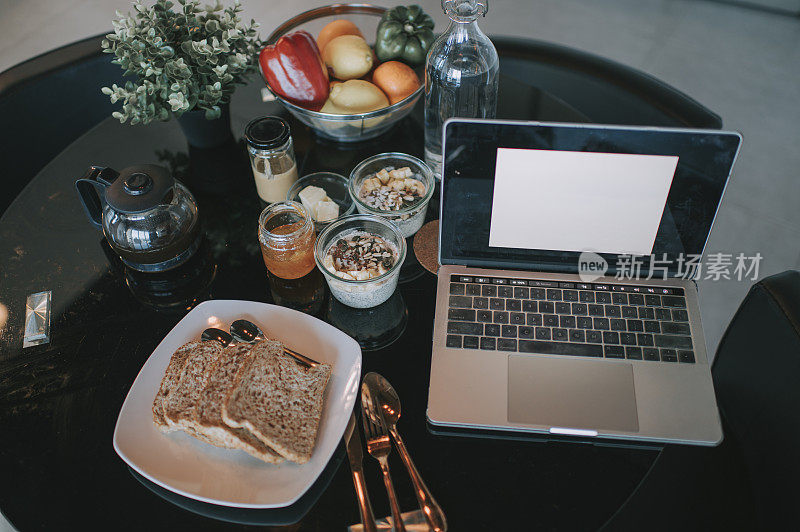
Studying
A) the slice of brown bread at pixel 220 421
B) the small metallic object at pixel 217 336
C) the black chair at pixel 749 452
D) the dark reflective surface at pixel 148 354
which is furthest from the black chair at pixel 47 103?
the black chair at pixel 749 452

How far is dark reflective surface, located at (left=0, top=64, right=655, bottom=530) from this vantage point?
2.84ft

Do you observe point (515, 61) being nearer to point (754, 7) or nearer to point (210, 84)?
point (210, 84)

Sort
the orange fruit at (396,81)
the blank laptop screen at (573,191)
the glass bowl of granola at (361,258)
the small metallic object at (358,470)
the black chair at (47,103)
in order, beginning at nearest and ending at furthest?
the small metallic object at (358,470)
the blank laptop screen at (573,191)
the glass bowl of granola at (361,258)
the orange fruit at (396,81)
the black chair at (47,103)

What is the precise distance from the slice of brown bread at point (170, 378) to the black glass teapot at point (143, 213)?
220 mm

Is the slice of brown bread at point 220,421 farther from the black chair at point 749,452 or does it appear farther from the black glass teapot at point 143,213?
the black chair at point 749,452

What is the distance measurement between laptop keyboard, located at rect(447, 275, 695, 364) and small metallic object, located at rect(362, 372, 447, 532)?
0.13m

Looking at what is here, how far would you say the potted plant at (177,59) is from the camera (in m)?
1.15

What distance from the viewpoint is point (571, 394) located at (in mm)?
953

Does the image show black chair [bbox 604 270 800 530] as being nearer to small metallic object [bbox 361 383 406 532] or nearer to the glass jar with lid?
small metallic object [bbox 361 383 406 532]

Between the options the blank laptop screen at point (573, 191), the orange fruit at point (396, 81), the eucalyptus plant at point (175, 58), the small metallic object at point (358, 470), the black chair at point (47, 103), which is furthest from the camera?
the black chair at point (47, 103)

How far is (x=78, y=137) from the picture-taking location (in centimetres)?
153

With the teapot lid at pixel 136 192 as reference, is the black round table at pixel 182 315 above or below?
below

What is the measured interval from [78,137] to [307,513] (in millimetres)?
1149

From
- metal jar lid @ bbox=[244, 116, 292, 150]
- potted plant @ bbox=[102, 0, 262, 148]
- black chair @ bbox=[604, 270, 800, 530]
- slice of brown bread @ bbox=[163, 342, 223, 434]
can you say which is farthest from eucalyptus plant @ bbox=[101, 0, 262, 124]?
black chair @ bbox=[604, 270, 800, 530]
